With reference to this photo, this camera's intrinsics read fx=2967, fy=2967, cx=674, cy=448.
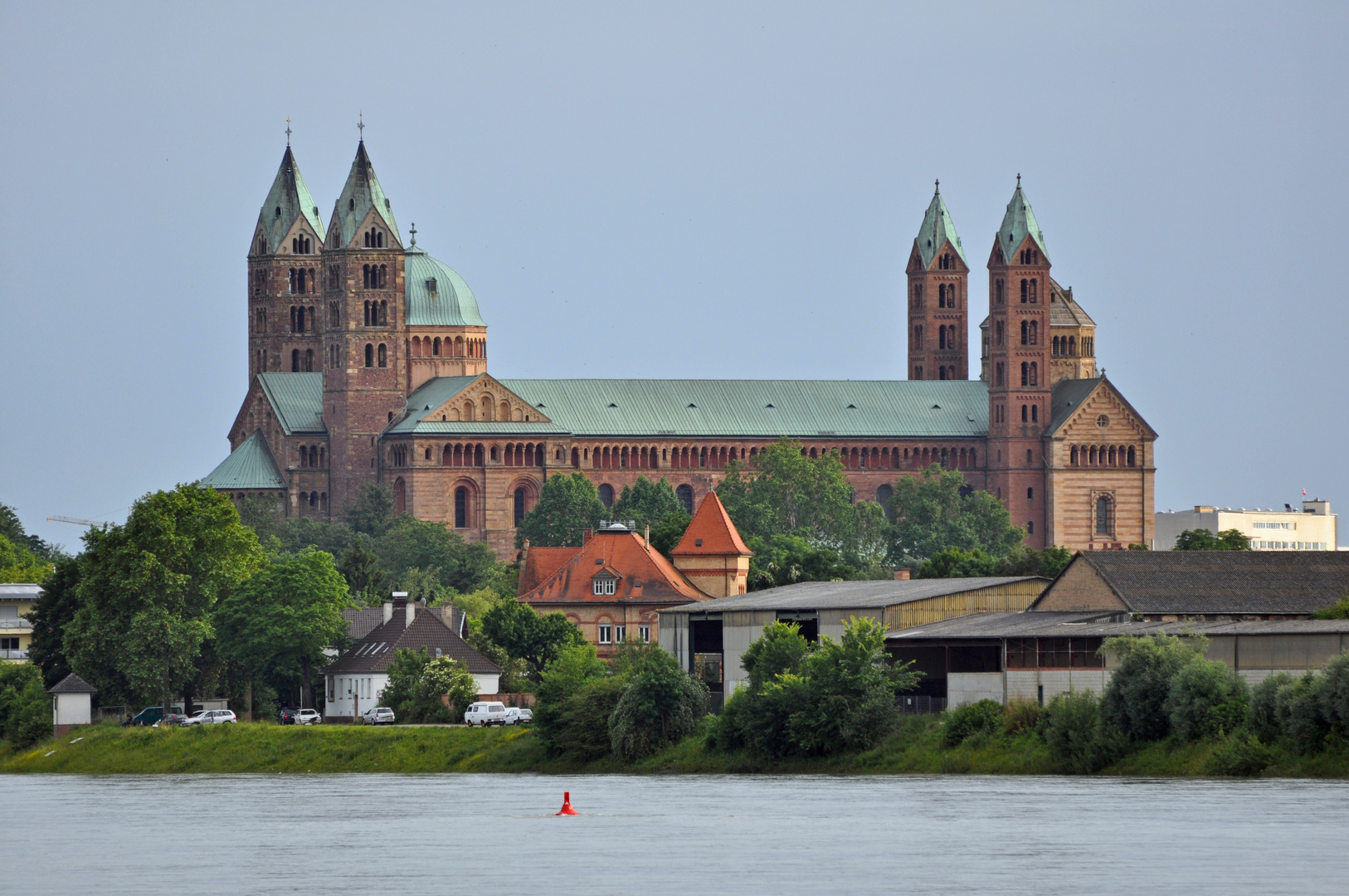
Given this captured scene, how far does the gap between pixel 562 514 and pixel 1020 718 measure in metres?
108

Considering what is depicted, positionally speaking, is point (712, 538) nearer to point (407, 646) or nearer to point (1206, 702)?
point (407, 646)

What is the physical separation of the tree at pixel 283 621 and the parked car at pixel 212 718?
3515 mm

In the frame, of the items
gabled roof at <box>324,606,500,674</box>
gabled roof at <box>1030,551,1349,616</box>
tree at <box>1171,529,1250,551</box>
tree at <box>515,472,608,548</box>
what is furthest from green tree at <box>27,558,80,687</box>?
tree at <box>515,472,608,548</box>

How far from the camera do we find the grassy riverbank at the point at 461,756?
79.3 metres

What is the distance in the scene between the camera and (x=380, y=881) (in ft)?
194

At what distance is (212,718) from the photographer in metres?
111

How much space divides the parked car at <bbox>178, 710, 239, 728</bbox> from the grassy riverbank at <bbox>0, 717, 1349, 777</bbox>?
139 cm

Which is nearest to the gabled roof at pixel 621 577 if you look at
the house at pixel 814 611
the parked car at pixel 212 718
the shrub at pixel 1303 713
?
the house at pixel 814 611

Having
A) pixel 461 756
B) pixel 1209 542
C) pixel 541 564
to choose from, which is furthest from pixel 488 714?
pixel 1209 542

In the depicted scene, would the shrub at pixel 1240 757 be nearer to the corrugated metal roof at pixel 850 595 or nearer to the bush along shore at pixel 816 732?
the bush along shore at pixel 816 732

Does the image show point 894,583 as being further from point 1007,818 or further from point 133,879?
point 133,879

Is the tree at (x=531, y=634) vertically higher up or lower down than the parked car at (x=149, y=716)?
higher up

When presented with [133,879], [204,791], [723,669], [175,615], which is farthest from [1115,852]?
[175,615]

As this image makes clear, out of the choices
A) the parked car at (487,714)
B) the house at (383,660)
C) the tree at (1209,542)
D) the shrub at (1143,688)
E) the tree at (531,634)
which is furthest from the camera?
the tree at (1209,542)
